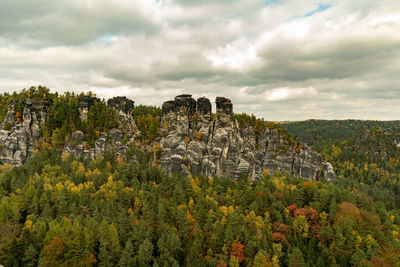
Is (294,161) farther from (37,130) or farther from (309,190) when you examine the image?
(37,130)

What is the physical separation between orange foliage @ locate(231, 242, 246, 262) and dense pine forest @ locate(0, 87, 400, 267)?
248 mm

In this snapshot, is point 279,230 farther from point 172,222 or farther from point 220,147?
point 220,147

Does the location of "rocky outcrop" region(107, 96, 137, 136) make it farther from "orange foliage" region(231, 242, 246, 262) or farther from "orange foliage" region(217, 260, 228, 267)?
"orange foliage" region(217, 260, 228, 267)

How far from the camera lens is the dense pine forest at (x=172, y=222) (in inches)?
2092

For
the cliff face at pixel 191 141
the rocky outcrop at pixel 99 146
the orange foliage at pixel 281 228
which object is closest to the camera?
the orange foliage at pixel 281 228

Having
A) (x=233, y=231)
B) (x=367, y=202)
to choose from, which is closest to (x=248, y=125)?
(x=367, y=202)

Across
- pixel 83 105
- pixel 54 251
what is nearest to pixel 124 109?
pixel 83 105

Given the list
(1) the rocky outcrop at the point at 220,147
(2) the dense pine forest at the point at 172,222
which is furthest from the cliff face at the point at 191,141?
(2) the dense pine forest at the point at 172,222

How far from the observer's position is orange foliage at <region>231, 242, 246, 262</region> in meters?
56.2

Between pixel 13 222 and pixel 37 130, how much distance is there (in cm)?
6278

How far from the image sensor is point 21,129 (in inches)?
4235

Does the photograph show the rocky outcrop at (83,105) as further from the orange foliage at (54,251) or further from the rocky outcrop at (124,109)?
the orange foliage at (54,251)

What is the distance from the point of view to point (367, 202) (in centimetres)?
7756

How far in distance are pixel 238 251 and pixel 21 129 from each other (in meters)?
112
